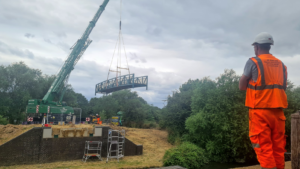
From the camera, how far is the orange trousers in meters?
2.38

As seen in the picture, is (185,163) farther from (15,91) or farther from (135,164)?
(15,91)

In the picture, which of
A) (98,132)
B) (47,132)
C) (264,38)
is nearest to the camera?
(264,38)

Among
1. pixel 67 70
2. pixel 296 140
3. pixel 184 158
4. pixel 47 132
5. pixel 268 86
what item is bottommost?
pixel 184 158

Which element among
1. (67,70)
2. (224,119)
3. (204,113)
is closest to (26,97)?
(67,70)

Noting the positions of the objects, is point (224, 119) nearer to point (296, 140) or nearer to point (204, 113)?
point (204, 113)

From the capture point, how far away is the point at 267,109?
2418 mm

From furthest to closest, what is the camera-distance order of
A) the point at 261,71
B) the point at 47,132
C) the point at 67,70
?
the point at 67,70
the point at 47,132
the point at 261,71

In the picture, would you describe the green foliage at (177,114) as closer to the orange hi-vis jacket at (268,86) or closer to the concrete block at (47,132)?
the concrete block at (47,132)

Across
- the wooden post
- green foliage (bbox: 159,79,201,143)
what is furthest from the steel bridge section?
the wooden post

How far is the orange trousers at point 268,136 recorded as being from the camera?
238 centimetres

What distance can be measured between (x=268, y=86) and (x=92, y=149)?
13843 millimetres

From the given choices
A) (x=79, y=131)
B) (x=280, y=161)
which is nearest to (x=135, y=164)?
(x=79, y=131)

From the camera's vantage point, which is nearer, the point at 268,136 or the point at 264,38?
the point at 268,136

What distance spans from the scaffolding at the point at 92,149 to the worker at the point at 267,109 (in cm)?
1354
